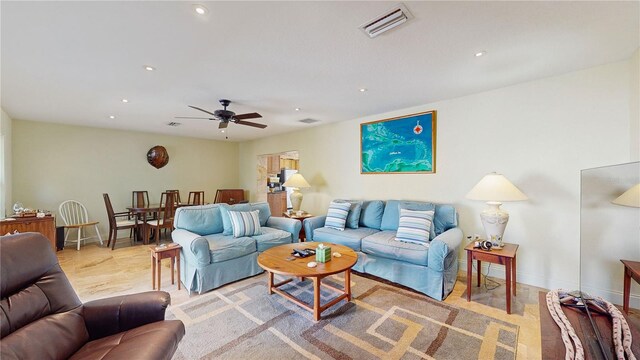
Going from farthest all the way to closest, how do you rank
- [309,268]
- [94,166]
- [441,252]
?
1. [94,166]
2. [441,252]
3. [309,268]

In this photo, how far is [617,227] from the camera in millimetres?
1393

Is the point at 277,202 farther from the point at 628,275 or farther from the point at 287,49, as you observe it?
the point at 628,275

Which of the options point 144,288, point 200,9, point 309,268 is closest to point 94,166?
point 144,288

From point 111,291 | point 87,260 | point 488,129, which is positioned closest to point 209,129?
→ point 87,260

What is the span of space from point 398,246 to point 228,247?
200 centimetres

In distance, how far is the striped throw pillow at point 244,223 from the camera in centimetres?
339

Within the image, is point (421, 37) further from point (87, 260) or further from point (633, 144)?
point (87, 260)

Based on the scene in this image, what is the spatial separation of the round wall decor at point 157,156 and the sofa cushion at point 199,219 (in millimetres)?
3150

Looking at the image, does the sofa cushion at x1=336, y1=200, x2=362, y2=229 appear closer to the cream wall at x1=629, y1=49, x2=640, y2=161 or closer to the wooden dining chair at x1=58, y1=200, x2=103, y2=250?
the cream wall at x1=629, y1=49, x2=640, y2=161

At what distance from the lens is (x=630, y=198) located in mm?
1301

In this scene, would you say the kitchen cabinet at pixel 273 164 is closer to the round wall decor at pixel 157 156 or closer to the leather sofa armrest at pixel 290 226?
the round wall decor at pixel 157 156

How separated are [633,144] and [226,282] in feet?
14.3

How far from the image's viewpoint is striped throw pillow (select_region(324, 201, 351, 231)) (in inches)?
151

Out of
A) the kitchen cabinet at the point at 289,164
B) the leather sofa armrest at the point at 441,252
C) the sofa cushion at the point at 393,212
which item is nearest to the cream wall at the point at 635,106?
the leather sofa armrest at the point at 441,252
